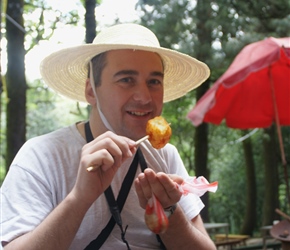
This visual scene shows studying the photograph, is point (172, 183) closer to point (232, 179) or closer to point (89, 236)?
point (89, 236)

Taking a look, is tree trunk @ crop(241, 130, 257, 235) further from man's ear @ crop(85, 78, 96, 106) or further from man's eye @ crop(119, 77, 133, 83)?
man's eye @ crop(119, 77, 133, 83)

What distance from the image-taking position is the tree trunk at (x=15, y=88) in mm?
7312

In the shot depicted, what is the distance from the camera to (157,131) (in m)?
2.12

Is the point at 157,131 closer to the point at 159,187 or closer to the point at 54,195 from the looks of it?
the point at 159,187

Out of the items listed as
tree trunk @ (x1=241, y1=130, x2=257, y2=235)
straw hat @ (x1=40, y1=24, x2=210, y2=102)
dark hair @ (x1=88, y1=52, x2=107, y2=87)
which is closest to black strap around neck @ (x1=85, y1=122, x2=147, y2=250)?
dark hair @ (x1=88, y1=52, x2=107, y2=87)

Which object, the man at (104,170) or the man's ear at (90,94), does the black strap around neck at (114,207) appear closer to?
the man at (104,170)

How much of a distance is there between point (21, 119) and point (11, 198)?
5.41 m

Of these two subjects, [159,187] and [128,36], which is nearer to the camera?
[159,187]

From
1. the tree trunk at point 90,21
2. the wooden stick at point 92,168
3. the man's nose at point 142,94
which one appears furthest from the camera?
the tree trunk at point 90,21

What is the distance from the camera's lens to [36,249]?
6.44 feet

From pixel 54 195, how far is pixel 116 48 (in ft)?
2.48

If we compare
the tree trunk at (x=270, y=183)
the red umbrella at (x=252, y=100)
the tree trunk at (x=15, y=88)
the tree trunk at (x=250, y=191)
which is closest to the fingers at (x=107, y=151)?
the red umbrella at (x=252, y=100)

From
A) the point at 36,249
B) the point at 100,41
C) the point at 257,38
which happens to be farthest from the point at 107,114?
the point at 257,38

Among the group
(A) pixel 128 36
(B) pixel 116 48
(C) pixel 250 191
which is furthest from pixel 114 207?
(C) pixel 250 191
